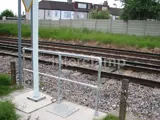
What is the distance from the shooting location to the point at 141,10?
23.0 meters

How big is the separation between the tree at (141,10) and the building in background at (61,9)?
37.0 m

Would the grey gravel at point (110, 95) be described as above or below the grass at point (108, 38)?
below

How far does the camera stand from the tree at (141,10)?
72.1 ft

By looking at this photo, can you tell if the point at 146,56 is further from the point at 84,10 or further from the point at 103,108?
the point at 84,10

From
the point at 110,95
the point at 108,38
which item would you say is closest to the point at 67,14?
the point at 108,38

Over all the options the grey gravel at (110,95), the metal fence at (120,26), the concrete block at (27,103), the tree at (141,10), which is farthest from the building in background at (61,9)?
the concrete block at (27,103)

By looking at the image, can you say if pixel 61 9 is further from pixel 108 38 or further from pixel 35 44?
pixel 35 44

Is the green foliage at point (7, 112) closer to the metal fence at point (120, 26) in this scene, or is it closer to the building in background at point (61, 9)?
the metal fence at point (120, 26)

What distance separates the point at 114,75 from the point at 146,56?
5.21m

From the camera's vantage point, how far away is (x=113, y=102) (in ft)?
18.2

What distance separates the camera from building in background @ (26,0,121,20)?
58281 millimetres

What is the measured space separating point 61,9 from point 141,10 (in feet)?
134

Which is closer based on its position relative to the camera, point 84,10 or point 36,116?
point 36,116

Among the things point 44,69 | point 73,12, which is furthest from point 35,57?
point 73,12
